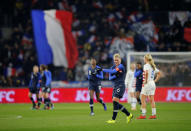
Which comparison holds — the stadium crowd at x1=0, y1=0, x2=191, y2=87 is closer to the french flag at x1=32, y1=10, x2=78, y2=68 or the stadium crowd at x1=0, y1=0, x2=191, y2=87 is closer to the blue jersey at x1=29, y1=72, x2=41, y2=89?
the french flag at x1=32, y1=10, x2=78, y2=68

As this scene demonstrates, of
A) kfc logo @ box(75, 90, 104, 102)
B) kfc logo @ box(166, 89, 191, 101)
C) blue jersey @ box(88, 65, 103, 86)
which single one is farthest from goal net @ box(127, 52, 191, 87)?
blue jersey @ box(88, 65, 103, 86)

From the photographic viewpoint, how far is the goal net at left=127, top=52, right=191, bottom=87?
27.2m

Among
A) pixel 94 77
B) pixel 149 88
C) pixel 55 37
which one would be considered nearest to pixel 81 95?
pixel 55 37

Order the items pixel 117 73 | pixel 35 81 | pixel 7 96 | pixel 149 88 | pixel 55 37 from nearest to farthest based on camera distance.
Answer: pixel 117 73, pixel 149 88, pixel 35 81, pixel 7 96, pixel 55 37

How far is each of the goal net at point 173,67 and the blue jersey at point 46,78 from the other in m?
7.19

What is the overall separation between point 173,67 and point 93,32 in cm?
858

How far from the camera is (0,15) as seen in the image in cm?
3634

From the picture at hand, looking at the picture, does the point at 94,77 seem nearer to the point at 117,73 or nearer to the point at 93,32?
the point at 117,73

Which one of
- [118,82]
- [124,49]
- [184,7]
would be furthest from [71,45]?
[118,82]

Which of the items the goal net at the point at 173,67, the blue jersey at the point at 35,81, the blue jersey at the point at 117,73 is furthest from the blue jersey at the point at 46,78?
the blue jersey at the point at 117,73

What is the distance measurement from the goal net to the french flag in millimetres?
5747

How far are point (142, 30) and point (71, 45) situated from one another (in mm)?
5790

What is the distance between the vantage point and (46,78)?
2158cm

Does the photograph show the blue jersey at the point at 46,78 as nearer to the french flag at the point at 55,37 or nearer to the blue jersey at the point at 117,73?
the blue jersey at the point at 117,73
